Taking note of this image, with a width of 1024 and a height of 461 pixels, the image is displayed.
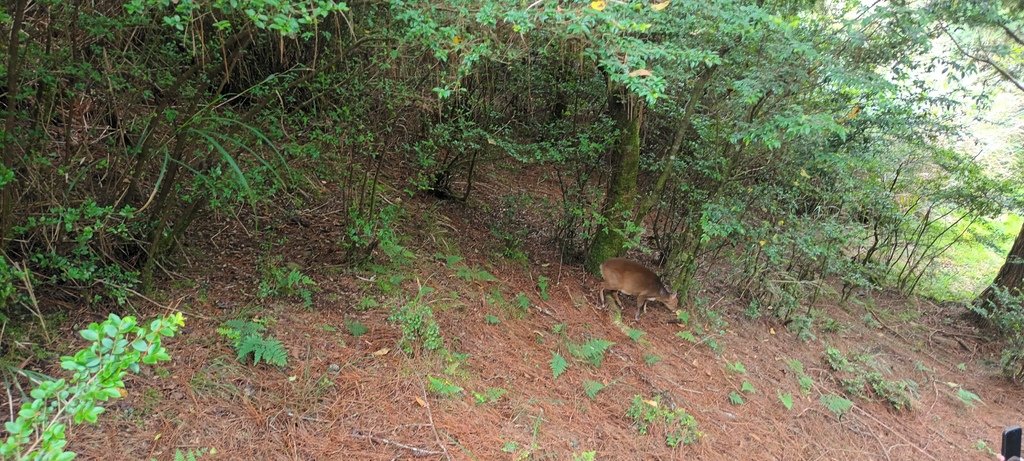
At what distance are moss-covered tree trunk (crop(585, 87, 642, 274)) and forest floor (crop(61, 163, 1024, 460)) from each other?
2.45 feet

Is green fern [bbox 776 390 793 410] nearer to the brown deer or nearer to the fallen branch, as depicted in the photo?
the brown deer

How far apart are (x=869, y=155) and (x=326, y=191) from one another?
5439mm

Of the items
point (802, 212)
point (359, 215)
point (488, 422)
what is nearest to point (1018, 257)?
point (802, 212)

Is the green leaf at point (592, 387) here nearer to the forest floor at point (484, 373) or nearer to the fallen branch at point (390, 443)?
the forest floor at point (484, 373)

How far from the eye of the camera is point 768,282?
6.44 metres

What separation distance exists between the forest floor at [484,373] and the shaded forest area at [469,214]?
0.03 m

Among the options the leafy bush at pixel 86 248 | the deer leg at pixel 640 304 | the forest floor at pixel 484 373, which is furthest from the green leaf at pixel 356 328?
the deer leg at pixel 640 304

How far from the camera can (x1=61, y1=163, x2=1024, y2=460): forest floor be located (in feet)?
10.2

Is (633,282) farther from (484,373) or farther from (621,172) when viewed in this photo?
(484,373)

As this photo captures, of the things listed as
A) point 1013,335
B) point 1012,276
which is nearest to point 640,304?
point 1013,335

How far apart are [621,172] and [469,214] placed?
1.85 metres

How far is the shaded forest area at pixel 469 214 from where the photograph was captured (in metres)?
2.91

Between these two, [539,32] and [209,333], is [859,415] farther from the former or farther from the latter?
[209,333]

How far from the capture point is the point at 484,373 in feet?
13.5
